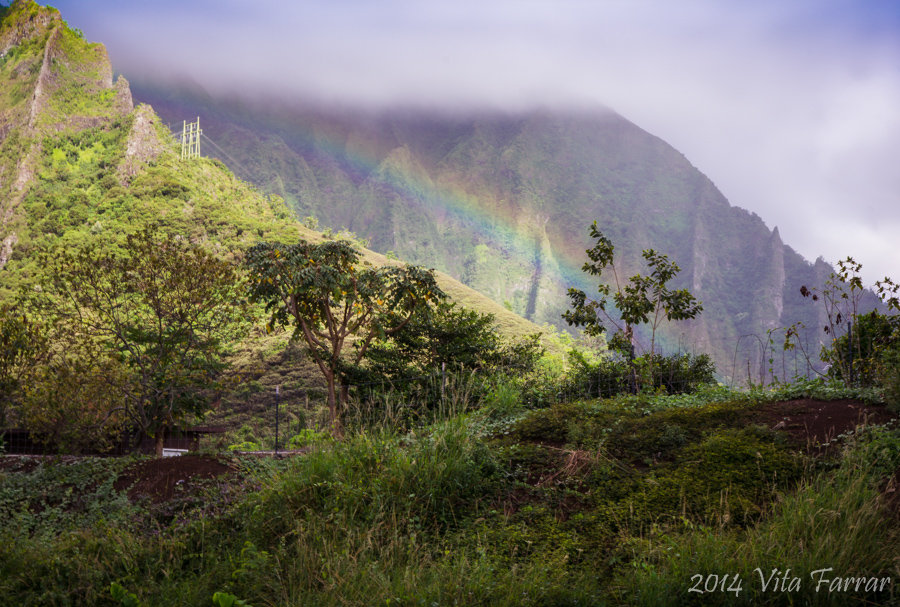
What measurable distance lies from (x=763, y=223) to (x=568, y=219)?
37.5m

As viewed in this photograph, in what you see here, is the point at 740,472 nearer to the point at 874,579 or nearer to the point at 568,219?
the point at 874,579

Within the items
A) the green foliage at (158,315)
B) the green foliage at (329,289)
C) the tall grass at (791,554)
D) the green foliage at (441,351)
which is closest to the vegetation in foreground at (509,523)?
the tall grass at (791,554)

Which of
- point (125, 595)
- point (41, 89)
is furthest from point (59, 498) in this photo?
point (41, 89)

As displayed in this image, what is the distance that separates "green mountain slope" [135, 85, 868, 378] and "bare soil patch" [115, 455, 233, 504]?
77.0 m

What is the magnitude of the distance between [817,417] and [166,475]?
6.75 meters

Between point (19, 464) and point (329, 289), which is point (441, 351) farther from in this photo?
point (19, 464)

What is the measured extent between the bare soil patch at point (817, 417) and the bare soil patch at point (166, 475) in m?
5.65

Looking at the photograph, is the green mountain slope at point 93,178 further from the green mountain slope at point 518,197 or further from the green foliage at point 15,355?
the green mountain slope at point 518,197

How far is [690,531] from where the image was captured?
166 inches

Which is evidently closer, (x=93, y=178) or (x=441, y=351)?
(x=441, y=351)

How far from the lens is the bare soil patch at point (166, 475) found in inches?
262

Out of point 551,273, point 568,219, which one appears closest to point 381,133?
point 568,219

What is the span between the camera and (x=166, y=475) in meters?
7.12

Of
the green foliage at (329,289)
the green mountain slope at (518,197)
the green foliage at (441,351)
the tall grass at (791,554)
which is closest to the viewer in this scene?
the tall grass at (791,554)
